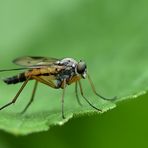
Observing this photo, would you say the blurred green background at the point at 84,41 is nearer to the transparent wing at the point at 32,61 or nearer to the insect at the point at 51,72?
the insect at the point at 51,72

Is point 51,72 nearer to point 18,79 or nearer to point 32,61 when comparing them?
point 32,61

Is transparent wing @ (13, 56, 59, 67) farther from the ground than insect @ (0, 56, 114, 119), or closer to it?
farther from the ground

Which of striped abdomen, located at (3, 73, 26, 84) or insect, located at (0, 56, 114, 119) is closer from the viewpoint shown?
insect, located at (0, 56, 114, 119)

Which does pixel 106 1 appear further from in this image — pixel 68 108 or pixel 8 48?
pixel 68 108

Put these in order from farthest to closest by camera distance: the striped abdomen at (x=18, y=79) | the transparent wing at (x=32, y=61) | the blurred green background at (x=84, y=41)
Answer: the striped abdomen at (x=18, y=79) → the transparent wing at (x=32, y=61) → the blurred green background at (x=84, y=41)

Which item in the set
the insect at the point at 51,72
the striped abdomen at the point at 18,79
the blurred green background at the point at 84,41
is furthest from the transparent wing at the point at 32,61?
the blurred green background at the point at 84,41

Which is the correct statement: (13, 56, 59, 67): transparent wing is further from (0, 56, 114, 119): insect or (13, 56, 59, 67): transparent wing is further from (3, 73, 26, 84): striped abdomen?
(3, 73, 26, 84): striped abdomen

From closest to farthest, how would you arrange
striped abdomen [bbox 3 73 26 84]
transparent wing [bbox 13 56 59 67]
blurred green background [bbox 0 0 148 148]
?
blurred green background [bbox 0 0 148 148] < transparent wing [bbox 13 56 59 67] < striped abdomen [bbox 3 73 26 84]

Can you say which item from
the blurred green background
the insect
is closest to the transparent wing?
the insect
